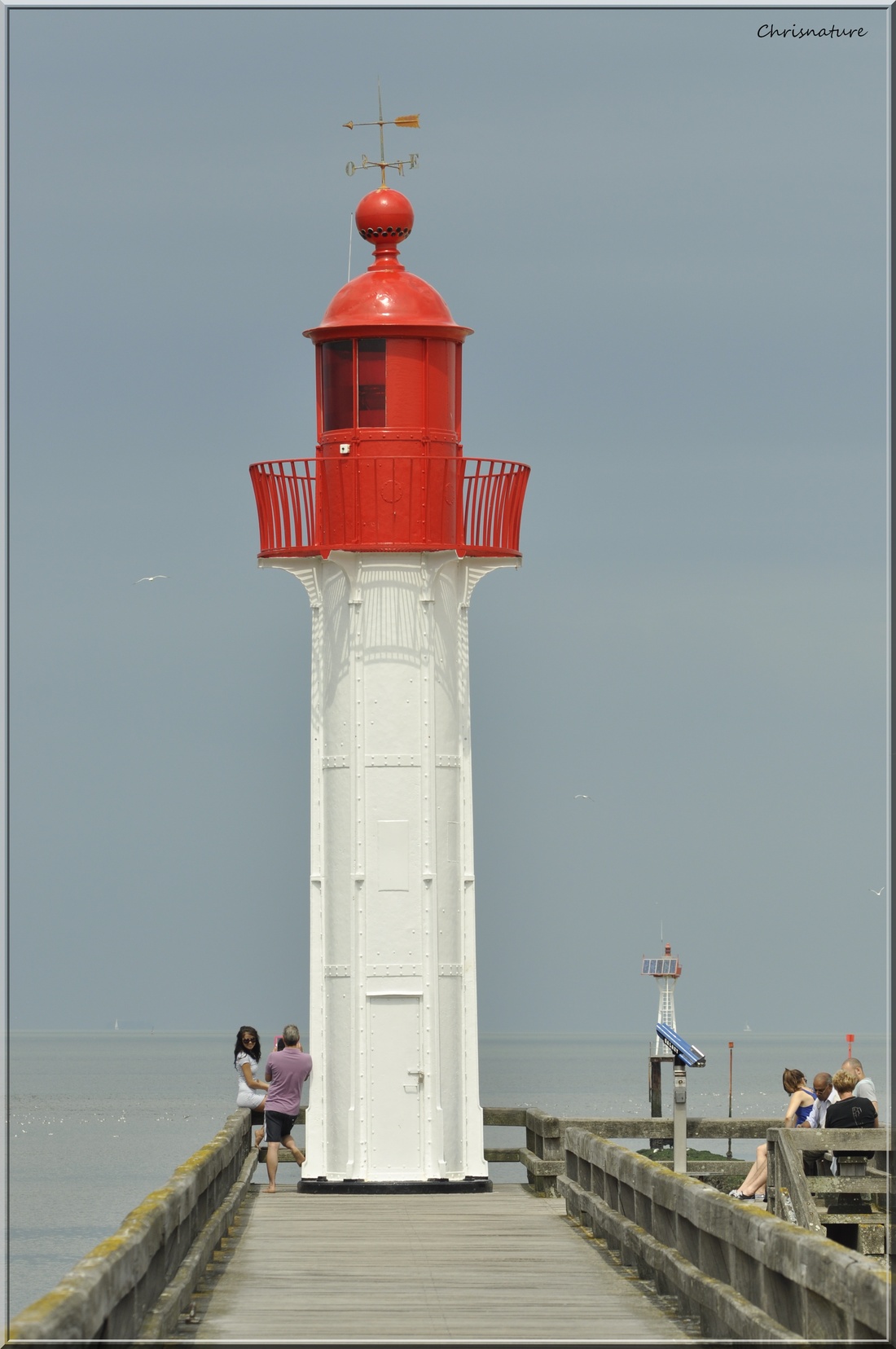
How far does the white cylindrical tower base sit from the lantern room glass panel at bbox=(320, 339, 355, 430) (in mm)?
1320

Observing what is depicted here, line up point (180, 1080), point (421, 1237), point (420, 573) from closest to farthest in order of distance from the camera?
1. point (421, 1237)
2. point (420, 573)
3. point (180, 1080)

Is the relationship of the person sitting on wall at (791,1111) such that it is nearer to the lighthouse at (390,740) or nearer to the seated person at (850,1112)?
the seated person at (850,1112)

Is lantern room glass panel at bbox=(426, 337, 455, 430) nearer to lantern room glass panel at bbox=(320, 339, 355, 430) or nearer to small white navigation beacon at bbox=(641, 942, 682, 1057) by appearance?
lantern room glass panel at bbox=(320, 339, 355, 430)

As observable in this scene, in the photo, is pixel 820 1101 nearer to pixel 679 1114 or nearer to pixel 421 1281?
pixel 679 1114

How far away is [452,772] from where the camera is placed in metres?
18.6

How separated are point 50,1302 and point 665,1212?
18.5 feet

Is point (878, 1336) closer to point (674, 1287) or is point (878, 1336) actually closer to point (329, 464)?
point (674, 1287)

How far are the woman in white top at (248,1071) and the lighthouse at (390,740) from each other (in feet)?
2.85

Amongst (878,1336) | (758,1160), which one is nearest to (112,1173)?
(758,1160)

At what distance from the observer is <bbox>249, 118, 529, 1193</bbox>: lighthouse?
719 inches

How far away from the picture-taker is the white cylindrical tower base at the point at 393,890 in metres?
18.2

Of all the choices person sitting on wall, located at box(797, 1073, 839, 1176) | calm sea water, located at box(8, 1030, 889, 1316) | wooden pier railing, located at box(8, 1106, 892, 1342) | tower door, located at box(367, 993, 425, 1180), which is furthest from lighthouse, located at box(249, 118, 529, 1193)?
calm sea water, located at box(8, 1030, 889, 1316)

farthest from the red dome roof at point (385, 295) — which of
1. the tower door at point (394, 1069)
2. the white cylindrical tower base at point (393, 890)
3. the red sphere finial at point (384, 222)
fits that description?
the tower door at point (394, 1069)

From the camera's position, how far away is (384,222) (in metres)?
19.5
